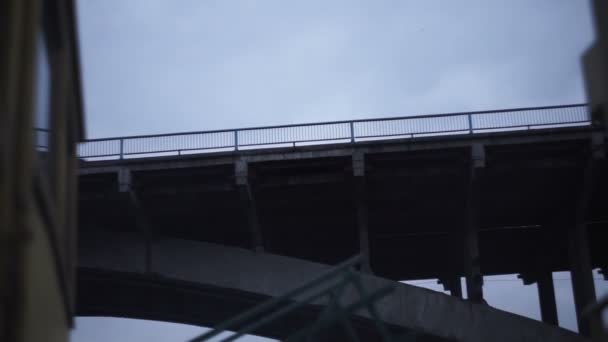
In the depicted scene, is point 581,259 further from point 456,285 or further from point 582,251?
point 456,285

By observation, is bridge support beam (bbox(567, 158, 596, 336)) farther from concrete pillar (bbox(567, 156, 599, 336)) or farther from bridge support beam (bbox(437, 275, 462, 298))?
bridge support beam (bbox(437, 275, 462, 298))

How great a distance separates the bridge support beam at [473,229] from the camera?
26.0m

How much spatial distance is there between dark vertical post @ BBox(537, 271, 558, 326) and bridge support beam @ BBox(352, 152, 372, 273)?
823cm

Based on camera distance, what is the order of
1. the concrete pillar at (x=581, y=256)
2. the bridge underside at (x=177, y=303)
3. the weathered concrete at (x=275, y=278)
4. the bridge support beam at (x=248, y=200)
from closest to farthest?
the weathered concrete at (x=275, y=278)
the bridge support beam at (x=248, y=200)
the concrete pillar at (x=581, y=256)
the bridge underside at (x=177, y=303)

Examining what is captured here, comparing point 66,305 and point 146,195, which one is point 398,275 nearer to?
point 146,195

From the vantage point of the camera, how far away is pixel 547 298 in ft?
106

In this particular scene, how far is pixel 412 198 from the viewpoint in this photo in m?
28.7

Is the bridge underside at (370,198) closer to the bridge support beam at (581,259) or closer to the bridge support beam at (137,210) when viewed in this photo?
the bridge support beam at (137,210)

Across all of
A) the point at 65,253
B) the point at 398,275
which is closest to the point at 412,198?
the point at 398,275

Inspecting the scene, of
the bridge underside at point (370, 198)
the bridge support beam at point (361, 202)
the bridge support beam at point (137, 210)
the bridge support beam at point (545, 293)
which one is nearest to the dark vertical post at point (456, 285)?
the bridge underside at point (370, 198)

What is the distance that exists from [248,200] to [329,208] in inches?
123

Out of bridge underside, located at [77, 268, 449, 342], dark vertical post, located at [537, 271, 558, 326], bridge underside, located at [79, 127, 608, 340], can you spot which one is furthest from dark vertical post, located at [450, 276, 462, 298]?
bridge underside, located at [77, 268, 449, 342]

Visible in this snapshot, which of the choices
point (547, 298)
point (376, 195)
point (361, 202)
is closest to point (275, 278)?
point (361, 202)

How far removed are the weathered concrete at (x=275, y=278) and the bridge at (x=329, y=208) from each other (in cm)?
3
